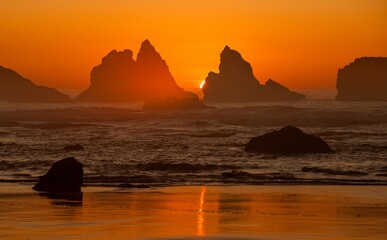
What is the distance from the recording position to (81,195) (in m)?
28.9

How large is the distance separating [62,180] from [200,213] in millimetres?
8756

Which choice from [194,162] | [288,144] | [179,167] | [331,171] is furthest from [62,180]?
[288,144]

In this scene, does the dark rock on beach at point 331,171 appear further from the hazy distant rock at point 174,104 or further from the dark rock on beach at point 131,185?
the hazy distant rock at point 174,104

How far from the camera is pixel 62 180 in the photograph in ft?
102

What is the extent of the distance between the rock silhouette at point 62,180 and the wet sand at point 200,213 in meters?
0.45

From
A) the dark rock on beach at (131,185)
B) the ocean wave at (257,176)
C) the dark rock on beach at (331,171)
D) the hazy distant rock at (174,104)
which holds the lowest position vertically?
the dark rock on beach at (131,185)

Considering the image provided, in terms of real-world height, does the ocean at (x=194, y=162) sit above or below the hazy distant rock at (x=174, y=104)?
below

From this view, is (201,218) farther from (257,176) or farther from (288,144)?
(288,144)

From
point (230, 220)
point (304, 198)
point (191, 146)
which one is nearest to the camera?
point (230, 220)

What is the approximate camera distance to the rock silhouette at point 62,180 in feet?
101

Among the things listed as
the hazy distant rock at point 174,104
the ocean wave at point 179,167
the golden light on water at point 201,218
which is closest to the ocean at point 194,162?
the ocean wave at point 179,167

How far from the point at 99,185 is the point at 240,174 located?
268 inches

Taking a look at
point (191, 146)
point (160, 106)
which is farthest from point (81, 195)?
point (160, 106)

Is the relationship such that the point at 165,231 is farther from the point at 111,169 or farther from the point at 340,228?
the point at 111,169
